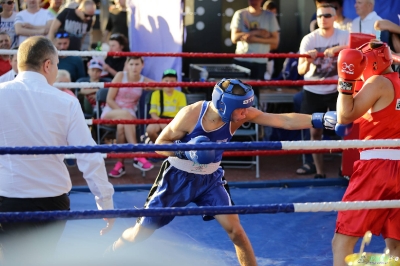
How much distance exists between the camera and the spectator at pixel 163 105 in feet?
21.6

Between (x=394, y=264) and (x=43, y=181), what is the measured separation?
5.16 feet

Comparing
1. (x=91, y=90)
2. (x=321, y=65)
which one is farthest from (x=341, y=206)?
(x=91, y=90)

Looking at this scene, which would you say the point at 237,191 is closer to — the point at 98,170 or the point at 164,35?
the point at 164,35

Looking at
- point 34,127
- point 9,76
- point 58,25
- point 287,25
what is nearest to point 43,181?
point 34,127

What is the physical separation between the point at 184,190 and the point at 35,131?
3.58 ft

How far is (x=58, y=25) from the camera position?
7.02 metres

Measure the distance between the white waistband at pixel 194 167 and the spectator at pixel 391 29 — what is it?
2.59m

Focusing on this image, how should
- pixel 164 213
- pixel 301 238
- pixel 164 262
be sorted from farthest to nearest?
pixel 301 238 < pixel 164 262 < pixel 164 213

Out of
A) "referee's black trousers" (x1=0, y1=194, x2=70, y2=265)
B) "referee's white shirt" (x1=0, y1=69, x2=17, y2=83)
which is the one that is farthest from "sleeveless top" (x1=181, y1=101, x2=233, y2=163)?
"referee's white shirt" (x1=0, y1=69, x2=17, y2=83)

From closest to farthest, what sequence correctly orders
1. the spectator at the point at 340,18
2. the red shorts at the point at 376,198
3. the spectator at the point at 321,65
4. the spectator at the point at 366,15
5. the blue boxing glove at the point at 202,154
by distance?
the blue boxing glove at the point at 202,154
the red shorts at the point at 376,198
the spectator at the point at 321,65
the spectator at the point at 366,15
the spectator at the point at 340,18

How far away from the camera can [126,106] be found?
269 inches

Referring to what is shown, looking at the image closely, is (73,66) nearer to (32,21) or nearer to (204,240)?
(32,21)

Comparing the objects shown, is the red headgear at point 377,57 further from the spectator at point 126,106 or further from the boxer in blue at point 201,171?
the spectator at point 126,106

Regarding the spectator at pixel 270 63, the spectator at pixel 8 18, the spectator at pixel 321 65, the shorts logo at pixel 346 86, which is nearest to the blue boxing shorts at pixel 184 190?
the shorts logo at pixel 346 86
